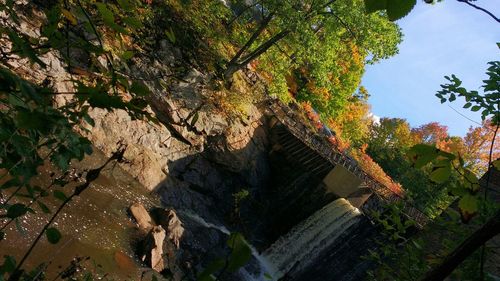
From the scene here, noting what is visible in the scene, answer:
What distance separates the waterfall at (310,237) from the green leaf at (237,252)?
1395cm

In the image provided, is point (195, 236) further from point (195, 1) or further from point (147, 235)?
point (195, 1)

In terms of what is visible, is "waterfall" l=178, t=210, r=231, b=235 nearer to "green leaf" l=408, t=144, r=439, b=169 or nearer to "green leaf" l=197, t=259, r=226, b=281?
"green leaf" l=408, t=144, r=439, b=169

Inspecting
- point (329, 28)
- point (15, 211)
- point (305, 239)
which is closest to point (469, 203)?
point (15, 211)

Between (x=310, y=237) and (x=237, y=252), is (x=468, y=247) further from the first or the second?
(x=310, y=237)

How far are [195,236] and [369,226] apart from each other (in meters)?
6.86

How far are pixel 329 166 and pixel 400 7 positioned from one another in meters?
17.0

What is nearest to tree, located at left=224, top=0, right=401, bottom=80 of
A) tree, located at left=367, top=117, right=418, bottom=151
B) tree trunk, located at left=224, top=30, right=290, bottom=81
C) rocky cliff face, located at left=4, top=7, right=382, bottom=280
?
tree trunk, located at left=224, top=30, right=290, bottom=81

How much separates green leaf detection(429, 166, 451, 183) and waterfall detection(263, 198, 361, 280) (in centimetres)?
1330

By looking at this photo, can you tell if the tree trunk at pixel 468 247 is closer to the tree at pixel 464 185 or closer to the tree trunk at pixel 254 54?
the tree at pixel 464 185

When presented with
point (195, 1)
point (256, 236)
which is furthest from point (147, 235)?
point (195, 1)

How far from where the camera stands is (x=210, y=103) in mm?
16969

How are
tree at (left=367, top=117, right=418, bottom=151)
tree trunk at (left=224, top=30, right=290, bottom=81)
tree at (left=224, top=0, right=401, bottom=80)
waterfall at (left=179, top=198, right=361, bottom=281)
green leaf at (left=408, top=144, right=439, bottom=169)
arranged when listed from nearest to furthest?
green leaf at (left=408, top=144, right=439, bottom=169) < waterfall at (left=179, top=198, right=361, bottom=281) < tree at (left=224, top=0, right=401, bottom=80) < tree trunk at (left=224, top=30, right=290, bottom=81) < tree at (left=367, top=117, right=418, bottom=151)

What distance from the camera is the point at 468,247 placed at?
4.15 ft

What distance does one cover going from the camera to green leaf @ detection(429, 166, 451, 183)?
1.40 meters
